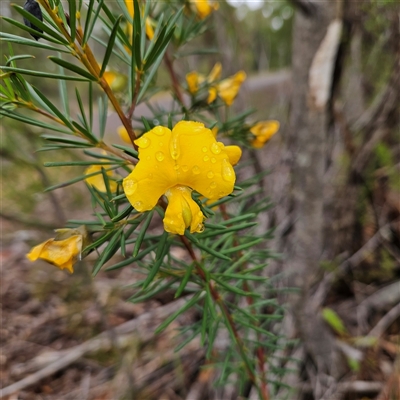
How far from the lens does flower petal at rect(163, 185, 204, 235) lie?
0.46 meters

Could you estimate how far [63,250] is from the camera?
0.54 metres

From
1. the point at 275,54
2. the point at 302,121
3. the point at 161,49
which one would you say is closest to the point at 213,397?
the point at 302,121

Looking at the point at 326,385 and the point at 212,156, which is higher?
the point at 212,156

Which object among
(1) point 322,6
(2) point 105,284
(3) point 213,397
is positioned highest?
(1) point 322,6

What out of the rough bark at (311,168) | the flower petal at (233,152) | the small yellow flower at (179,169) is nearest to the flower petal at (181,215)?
the small yellow flower at (179,169)

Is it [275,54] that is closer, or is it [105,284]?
[105,284]

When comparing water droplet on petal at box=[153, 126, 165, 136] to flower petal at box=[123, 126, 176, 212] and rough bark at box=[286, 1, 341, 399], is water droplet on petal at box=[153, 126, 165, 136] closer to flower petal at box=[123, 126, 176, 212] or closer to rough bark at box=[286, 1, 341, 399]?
flower petal at box=[123, 126, 176, 212]

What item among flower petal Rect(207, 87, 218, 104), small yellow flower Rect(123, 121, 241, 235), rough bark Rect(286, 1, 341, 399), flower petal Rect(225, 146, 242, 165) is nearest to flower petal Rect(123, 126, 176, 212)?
small yellow flower Rect(123, 121, 241, 235)

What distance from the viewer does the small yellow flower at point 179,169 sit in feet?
1.49

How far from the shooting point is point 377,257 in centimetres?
183

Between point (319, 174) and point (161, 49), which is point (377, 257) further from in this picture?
point (161, 49)

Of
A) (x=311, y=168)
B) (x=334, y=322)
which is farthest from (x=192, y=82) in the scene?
(x=334, y=322)

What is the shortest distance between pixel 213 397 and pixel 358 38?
177cm

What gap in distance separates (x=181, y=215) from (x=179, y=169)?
7 cm
